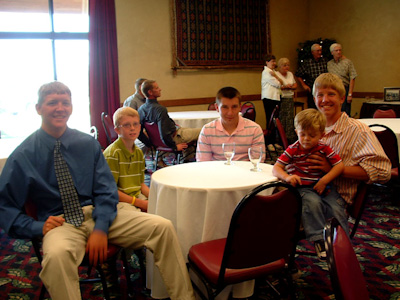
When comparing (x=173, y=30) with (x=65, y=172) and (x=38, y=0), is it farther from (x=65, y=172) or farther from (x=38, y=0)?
(x=65, y=172)

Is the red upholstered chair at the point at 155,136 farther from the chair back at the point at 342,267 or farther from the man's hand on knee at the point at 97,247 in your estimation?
the chair back at the point at 342,267

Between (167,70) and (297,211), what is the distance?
19.8ft

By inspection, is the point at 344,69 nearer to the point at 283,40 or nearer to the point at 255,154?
the point at 283,40

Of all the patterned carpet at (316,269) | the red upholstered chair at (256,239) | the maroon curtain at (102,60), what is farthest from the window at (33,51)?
the red upholstered chair at (256,239)

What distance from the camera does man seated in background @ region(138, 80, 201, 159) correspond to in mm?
4570

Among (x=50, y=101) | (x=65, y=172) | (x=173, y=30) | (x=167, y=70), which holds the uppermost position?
(x=173, y=30)

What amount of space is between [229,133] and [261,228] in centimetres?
128

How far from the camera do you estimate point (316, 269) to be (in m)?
2.55

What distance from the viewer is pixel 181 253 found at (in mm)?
1926

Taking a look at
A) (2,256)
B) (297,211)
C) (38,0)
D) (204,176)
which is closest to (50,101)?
(204,176)

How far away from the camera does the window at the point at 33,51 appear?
20.8 ft

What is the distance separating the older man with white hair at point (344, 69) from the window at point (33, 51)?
183 inches

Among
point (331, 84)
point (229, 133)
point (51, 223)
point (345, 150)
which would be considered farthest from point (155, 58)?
point (51, 223)

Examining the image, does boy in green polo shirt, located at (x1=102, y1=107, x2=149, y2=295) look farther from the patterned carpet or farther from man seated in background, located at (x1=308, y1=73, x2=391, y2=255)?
man seated in background, located at (x1=308, y1=73, x2=391, y2=255)
